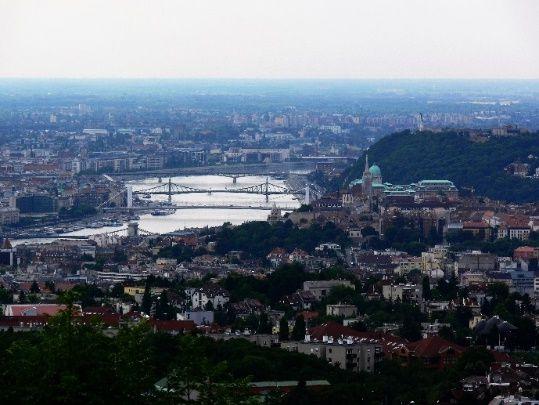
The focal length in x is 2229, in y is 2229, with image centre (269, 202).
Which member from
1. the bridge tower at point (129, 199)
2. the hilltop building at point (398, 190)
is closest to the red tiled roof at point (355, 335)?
the hilltop building at point (398, 190)

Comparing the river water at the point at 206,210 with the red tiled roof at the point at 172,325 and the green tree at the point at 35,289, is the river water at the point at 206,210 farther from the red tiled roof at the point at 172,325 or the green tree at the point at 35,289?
the red tiled roof at the point at 172,325

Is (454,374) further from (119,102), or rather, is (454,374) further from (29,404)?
(119,102)

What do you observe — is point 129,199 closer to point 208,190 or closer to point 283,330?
point 208,190

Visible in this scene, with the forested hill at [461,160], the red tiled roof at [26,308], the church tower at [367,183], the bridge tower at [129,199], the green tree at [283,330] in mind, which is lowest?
Answer: the bridge tower at [129,199]

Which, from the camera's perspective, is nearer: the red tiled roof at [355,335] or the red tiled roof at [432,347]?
the red tiled roof at [432,347]

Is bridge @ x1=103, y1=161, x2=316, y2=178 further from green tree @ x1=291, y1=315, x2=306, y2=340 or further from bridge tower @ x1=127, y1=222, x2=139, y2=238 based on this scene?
green tree @ x1=291, y1=315, x2=306, y2=340

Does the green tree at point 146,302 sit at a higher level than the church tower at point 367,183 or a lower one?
higher
